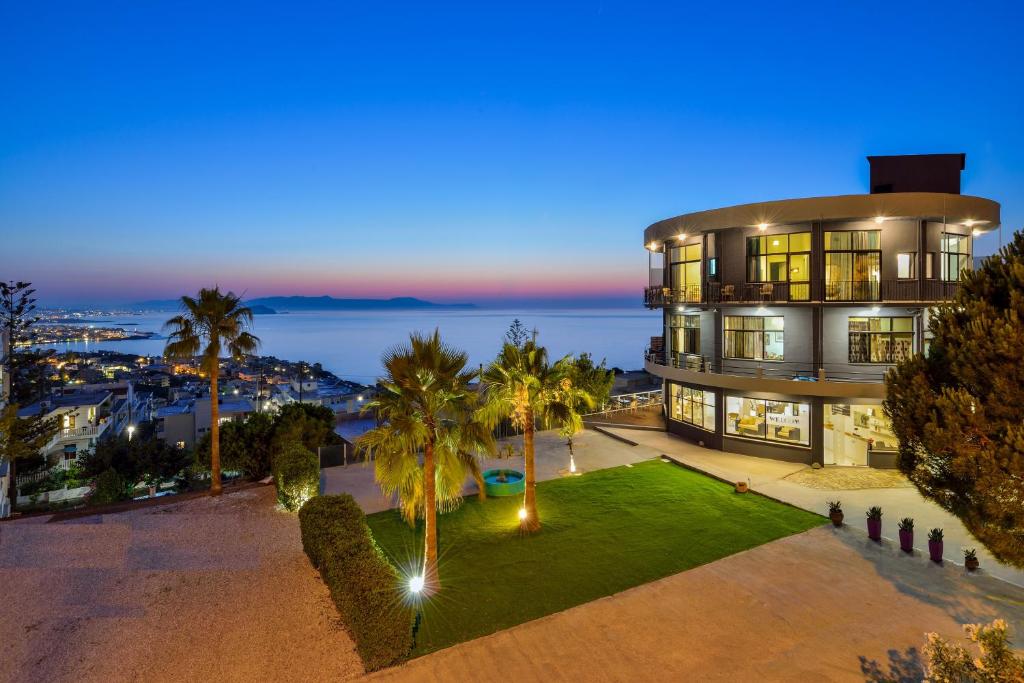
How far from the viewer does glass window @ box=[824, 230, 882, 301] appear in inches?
756

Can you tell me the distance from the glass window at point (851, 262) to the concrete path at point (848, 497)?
21.4 feet

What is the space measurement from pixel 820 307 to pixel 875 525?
365 inches

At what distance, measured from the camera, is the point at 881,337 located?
1927cm

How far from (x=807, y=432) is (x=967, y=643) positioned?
1150 centimetres

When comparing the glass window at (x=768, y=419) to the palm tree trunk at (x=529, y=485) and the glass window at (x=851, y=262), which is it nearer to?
the glass window at (x=851, y=262)

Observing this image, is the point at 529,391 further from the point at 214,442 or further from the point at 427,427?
the point at 214,442

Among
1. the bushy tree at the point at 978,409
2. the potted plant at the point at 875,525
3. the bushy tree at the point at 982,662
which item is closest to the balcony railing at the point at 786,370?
the potted plant at the point at 875,525

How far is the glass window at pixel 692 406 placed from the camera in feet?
71.7

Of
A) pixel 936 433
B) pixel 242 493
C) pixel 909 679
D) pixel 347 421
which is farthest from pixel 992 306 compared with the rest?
pixel 347 421

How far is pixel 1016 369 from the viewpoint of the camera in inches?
263

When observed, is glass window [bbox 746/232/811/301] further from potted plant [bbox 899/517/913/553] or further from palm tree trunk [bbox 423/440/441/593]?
palm tree trunk [bbox 423/440/441/593]

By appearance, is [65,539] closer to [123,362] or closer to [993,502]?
[993,502]

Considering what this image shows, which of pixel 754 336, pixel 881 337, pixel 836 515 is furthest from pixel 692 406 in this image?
pixel 836 515

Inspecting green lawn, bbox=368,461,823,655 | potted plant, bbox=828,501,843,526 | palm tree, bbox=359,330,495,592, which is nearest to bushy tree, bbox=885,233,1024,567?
green lawn, bbox=368,461,823,655
